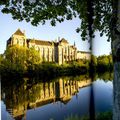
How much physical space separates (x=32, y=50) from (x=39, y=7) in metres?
11.4

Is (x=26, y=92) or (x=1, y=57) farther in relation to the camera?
(x=26, y=92)

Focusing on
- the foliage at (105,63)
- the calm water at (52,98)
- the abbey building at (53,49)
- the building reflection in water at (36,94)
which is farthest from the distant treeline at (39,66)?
the building reflection in water at (36,94)

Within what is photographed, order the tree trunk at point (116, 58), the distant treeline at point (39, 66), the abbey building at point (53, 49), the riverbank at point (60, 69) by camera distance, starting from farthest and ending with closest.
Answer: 1. the abbey building at point (53, 49)
2. the distant treeline at point (39, 66)
3. the riverbank at point (60, 69)
4. the tree trunk at point (116, 58)

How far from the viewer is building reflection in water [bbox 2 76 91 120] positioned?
18.7 m

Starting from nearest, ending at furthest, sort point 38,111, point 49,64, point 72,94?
1. point 49,64
2. point 38,111
3. point 72,94

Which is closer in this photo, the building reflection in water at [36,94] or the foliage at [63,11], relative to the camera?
the foliage at [63,11]

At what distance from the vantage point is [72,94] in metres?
19.6

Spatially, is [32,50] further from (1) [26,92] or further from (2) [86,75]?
(2) [86,75]

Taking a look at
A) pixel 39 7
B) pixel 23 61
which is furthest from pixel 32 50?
pixel 39 7

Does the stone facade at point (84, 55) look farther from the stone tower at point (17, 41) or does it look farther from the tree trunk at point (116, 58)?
the stone tower at point (17, 41)

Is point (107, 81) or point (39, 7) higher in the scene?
point (39, 7)

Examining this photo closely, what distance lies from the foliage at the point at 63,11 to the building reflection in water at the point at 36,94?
281 inches

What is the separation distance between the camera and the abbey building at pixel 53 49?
16.3 m

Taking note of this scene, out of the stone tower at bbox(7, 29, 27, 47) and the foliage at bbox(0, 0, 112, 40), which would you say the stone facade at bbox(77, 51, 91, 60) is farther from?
the stone tower at bbox(7, 29, 27, 47)
